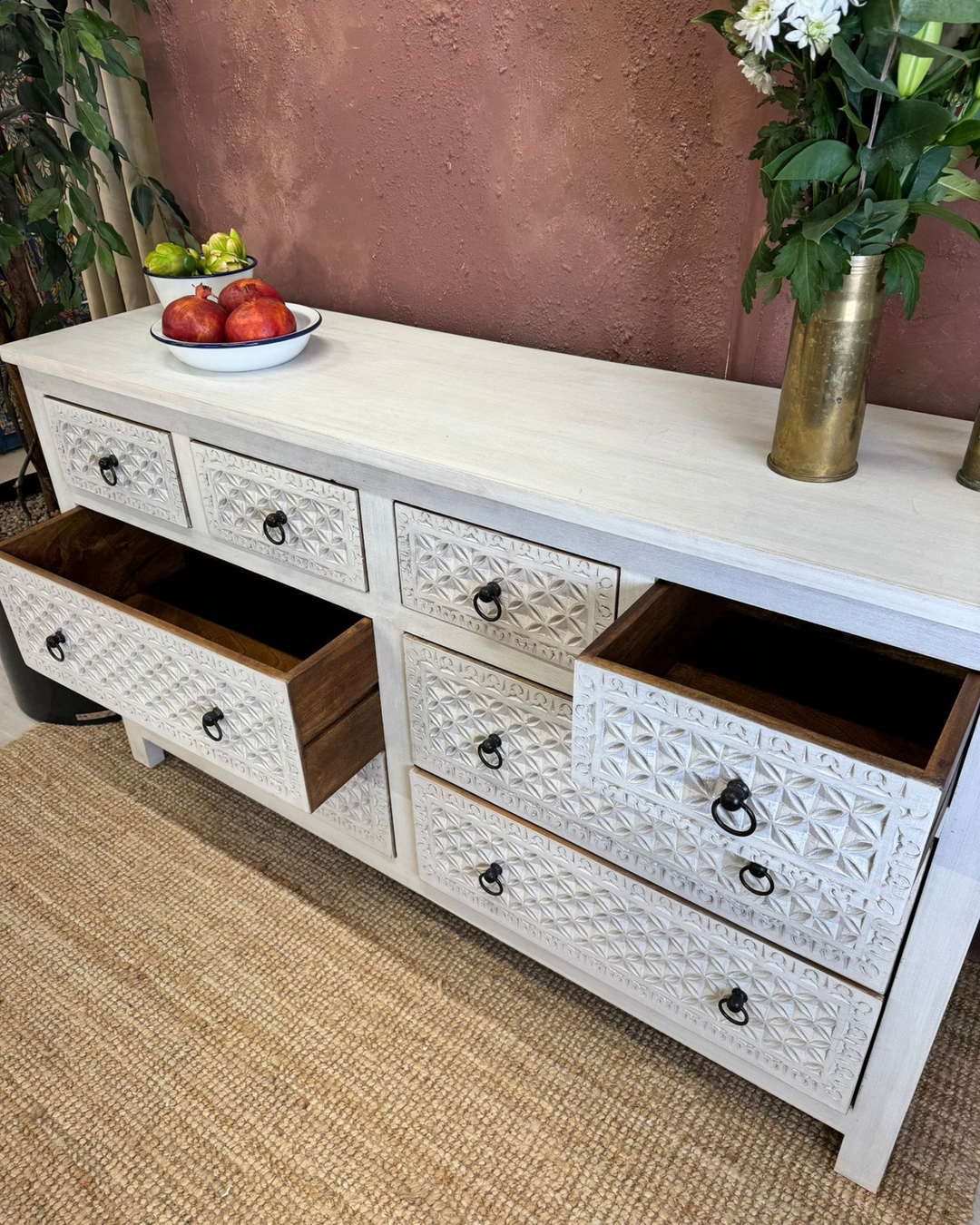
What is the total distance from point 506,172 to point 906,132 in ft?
2.34

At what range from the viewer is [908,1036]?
3.27ft

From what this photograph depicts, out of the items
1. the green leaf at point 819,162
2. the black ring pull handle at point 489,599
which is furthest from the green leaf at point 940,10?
the black ring pull handle at point 489,599

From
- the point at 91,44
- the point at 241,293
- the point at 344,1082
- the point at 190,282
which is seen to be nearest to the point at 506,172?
the point at 241,293

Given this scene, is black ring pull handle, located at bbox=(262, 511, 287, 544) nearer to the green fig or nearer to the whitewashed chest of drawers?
the whitewashed chest of drawers

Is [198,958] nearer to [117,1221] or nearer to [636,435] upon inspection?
[117,1221]

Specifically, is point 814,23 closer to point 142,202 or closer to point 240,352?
point 240,352

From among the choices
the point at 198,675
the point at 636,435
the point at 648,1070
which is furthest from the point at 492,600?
the point at 648,1070

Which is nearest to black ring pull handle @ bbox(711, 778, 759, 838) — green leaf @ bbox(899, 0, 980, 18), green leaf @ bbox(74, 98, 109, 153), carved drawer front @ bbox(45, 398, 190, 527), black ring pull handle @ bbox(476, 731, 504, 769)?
black ring pull handle @ bbox(476, 731, 504, 769)

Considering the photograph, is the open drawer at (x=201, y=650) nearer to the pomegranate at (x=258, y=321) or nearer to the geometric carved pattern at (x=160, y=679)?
the geometric carved pattern at (x=160, y=679)

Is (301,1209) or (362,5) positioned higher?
(362,5)

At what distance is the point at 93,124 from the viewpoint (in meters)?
1.49

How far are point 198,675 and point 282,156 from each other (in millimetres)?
946

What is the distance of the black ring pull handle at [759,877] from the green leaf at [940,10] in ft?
2.35

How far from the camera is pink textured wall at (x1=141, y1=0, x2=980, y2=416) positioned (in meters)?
1.15
